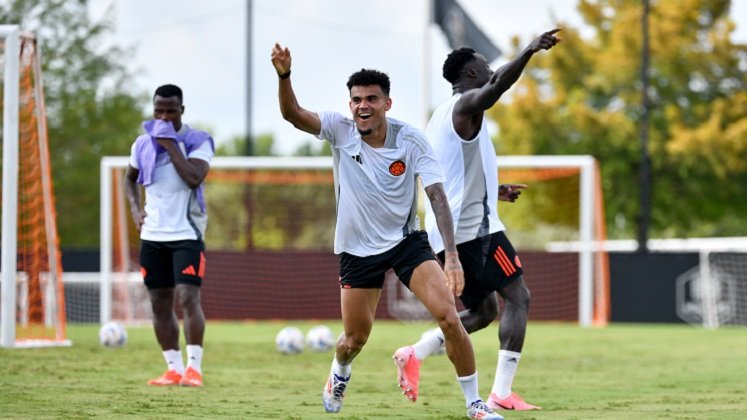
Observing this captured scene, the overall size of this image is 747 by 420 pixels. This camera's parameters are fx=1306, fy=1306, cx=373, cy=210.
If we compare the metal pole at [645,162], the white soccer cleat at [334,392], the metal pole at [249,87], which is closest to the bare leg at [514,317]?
the white soccer cleat at [334,392]

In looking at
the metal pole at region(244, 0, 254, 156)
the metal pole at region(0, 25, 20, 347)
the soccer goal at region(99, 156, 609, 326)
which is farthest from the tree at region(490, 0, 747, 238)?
the metal pole at region(0, 25, 20, 347)

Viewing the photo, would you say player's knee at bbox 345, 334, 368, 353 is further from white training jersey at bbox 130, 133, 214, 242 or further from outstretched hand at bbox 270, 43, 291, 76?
white training jersey at bbox 130, 133, 214, 242

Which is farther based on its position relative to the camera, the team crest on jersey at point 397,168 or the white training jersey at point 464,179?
Answer: the white training jersey at point 464,179

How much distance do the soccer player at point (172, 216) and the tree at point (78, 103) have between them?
1105 inches

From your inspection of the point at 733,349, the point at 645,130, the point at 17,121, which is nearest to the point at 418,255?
the point at 17,121

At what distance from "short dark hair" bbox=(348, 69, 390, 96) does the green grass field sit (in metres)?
2.03

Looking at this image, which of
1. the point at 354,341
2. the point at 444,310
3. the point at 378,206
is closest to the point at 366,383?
the point at 354,341

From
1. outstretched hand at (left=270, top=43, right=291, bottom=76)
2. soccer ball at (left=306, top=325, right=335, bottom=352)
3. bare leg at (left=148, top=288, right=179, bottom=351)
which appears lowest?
soccer ball at (left=306, top=325, right=335, bottom=352)

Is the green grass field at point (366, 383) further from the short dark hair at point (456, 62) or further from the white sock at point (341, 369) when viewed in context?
the short dark hair at point (456, 62)

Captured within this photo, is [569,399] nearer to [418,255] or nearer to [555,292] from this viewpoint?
[418,255]

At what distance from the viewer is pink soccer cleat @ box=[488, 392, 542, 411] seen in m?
8.72

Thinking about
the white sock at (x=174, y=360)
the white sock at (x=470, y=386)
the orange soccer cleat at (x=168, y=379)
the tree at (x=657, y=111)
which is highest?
the tree at (x=657, y=111)

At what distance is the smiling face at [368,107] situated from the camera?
25.3ft

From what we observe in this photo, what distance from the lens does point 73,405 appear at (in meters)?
8.36
